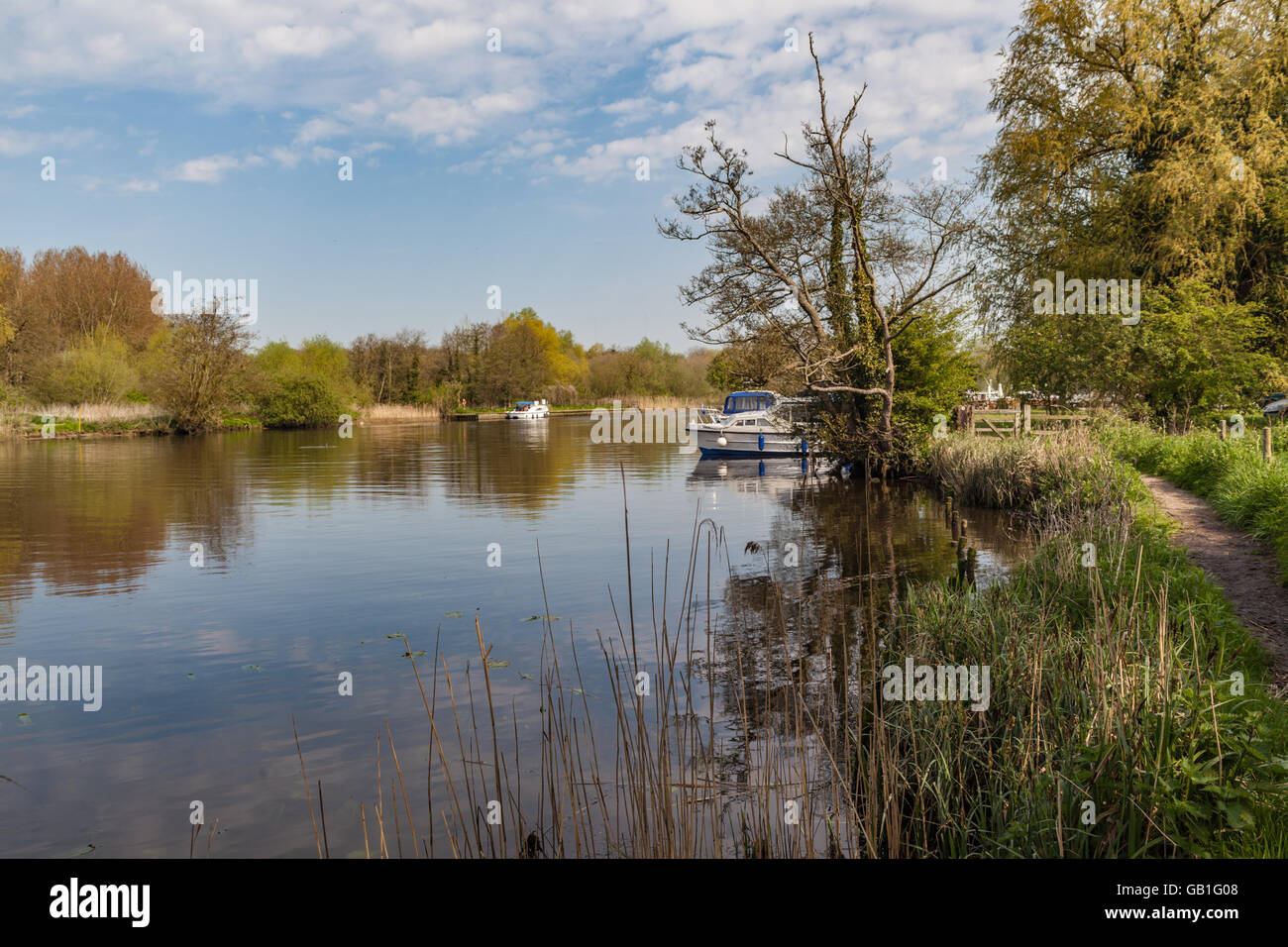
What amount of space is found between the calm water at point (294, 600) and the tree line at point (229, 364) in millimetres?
24497

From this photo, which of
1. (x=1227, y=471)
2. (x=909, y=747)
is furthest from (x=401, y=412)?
(x=909, y=747)

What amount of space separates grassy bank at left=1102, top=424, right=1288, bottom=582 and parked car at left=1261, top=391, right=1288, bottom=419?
9147 mm

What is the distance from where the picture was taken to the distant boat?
74.5 m

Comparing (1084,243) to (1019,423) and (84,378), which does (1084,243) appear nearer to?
(1019,423)

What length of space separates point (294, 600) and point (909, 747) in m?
7.74

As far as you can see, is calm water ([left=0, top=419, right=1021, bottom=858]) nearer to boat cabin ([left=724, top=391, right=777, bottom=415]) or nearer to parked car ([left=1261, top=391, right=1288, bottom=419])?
boat cabin ([left=724, top=391, right=777, bottom=415])

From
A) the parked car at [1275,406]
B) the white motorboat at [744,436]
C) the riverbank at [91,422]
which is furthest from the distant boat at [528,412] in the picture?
the parked car at [1275,406]

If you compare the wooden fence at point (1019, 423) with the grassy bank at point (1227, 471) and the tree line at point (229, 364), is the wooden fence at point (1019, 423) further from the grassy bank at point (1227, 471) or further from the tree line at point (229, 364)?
the tree line at point (229, 364)

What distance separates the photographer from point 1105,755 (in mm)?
3900

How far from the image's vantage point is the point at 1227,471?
13469 mm

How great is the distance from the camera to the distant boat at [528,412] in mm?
74500

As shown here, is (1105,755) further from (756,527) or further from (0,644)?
(756,527)

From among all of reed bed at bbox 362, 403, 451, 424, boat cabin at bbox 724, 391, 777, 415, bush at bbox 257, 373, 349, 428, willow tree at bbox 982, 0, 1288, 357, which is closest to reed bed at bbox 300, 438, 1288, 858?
willow tree at bbox 982, 0, 1288, 357
